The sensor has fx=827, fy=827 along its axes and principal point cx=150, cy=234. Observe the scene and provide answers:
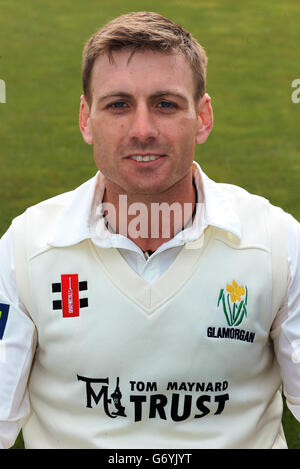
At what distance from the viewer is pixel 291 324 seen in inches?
90.4

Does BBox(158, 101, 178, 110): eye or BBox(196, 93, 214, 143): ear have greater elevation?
BBox(158, 101, 178, 110): eye

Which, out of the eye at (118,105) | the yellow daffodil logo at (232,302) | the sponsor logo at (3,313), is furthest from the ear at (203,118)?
the sponsor logo at (3,313)

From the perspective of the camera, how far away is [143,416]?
2.30 m

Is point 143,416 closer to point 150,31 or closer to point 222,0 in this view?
point 150,31

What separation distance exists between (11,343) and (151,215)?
529 mm

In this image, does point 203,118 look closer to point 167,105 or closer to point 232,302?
point 167,105

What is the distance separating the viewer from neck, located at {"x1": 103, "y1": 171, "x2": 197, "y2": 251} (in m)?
2.33

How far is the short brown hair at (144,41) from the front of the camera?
86.6 inches

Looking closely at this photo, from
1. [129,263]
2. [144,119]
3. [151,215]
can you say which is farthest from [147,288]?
[144,119]

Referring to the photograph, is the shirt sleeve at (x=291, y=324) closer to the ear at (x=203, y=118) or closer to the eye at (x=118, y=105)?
the ear at (x=203, y=118)

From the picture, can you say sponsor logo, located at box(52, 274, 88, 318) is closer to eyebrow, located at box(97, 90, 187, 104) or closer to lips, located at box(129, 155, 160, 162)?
lips, located at box(129, 155, 160, 162)

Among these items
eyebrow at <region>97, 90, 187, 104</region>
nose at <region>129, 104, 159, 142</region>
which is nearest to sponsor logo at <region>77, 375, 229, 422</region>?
nose at <region>129, 104, 159, 142</region>

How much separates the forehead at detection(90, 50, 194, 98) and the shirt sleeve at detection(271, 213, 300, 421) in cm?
51

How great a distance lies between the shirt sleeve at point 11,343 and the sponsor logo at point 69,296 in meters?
0.10
